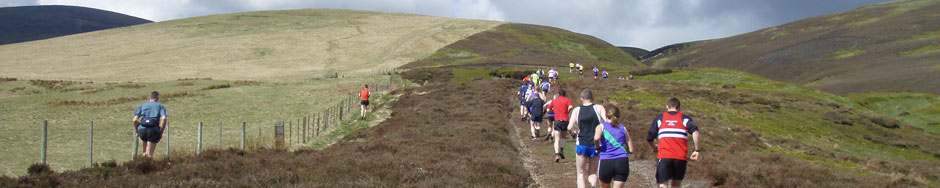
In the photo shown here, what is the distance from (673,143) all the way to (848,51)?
5315 inches

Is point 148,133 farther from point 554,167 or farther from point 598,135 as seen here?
point 598,135

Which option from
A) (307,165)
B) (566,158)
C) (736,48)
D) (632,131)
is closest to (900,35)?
(736,48)

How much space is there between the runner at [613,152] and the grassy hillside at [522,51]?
239 ft

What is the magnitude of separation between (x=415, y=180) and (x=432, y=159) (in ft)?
9.47

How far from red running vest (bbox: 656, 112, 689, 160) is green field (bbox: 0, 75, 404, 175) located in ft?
39.3

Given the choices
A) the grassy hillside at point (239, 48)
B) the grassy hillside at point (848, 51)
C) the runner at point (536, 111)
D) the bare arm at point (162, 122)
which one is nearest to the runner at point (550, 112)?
the runner at point (536, 111)

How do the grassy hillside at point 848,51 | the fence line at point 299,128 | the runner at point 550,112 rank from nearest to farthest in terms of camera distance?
the runner at point 550,112 → the fence line at point 299,128 → the grassy hillside at point 848,51

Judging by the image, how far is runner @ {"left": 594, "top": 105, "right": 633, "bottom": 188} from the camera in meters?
9.16

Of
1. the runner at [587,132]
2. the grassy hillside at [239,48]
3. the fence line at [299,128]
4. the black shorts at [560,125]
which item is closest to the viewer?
the runner at [587,132]

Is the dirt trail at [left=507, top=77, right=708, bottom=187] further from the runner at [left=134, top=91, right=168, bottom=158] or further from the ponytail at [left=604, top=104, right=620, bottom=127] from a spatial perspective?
the runner at [left=134, top=91, right=168, bottom=158]

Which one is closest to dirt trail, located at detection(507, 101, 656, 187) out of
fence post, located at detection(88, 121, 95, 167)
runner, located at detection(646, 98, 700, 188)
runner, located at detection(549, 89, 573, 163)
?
runner, located at detection(549, 89, 573, 163)

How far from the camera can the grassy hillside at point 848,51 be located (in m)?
83.9

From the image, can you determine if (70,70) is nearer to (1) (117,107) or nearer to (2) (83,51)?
(2) (83,51)

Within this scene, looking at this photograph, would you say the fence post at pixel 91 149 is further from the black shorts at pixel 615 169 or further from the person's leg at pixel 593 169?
the black shorts at pixel 615 169
